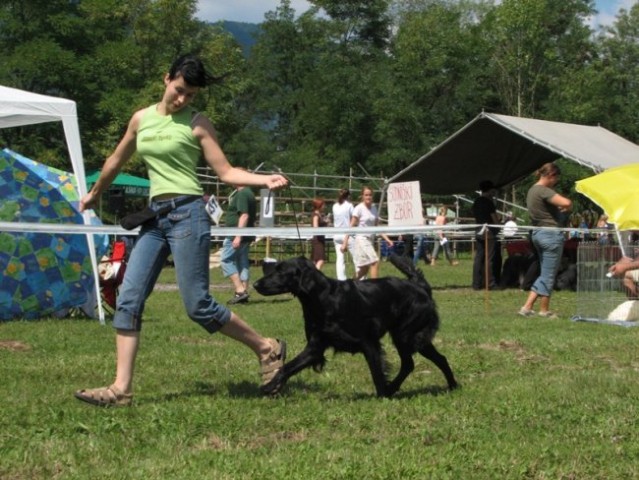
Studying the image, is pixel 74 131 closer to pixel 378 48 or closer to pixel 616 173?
pixel 616 173

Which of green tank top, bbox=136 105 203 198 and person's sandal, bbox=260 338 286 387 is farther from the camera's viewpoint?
person's sandal, bbox=260 338 286 387

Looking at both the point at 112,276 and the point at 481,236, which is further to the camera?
the point at 481,236

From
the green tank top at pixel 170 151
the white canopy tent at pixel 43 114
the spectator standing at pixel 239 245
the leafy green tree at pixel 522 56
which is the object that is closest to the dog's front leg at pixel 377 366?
the green tank top at pixel 170 151

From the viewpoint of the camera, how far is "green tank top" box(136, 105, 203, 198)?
16.4ft

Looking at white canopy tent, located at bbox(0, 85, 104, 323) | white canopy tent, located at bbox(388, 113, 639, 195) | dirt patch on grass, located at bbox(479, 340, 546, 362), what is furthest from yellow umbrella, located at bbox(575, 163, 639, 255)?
white canopy tent, located at bbox(0, 85, 104, 323)

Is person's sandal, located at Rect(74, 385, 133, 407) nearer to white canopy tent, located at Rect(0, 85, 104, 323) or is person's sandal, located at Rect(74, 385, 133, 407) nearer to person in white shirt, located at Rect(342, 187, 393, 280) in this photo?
white canopy tent, located at Rect(0, 85, 104, 323)

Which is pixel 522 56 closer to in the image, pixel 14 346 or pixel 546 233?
pixel 546 233

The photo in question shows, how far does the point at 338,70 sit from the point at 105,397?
44155mm

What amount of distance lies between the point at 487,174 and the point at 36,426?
53.4 feet

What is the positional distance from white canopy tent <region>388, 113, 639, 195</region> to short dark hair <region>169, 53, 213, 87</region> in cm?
1071

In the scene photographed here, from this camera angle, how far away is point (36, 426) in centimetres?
459

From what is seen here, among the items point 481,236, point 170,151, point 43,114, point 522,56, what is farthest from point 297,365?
point 522,56

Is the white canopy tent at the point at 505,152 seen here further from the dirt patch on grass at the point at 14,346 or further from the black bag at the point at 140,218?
the black bag at the point at 140,218

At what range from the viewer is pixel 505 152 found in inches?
744
